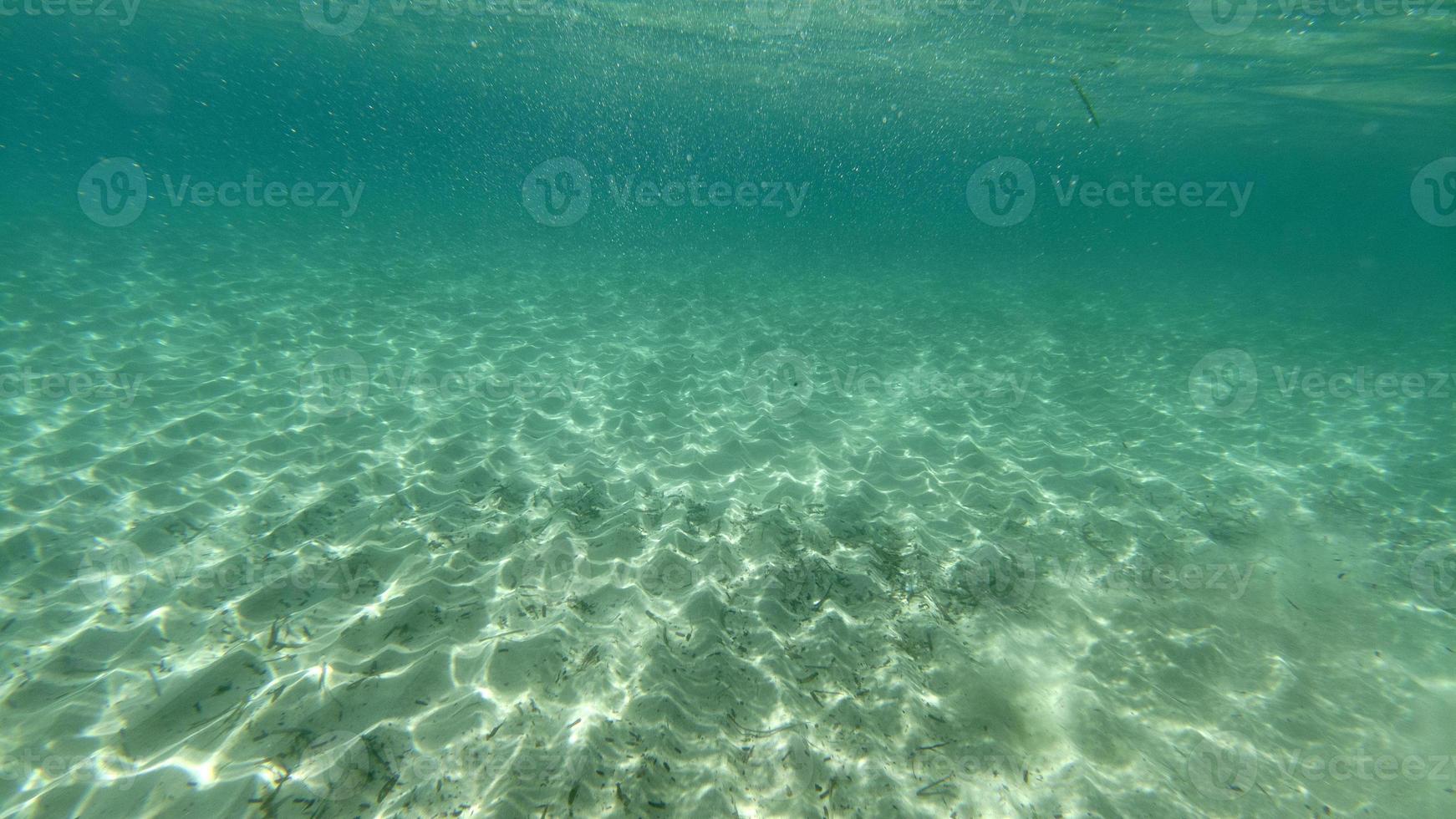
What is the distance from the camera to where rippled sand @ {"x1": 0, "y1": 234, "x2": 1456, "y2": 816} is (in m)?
3.99

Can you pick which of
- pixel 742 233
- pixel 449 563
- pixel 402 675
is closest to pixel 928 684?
pixel 402 675

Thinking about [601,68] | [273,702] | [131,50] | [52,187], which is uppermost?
[131,50]

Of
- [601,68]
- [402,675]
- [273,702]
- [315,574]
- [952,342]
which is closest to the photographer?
[273,702]

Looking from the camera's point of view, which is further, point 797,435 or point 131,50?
point 131,50

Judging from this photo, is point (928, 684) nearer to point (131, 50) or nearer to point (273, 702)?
point (273, 702)

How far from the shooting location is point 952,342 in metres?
15.0

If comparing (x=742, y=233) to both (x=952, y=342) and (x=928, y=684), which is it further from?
(x=928, y=684)

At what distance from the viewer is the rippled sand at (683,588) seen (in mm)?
3992

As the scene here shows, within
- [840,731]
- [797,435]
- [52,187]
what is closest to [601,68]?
[52,187]

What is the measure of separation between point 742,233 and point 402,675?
3730 centimetres

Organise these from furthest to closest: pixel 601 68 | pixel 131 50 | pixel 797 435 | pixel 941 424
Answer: pixel 131 50 < pixel 601 68 < pixel 941 424 < pixel 797 435

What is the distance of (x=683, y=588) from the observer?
5.70 m

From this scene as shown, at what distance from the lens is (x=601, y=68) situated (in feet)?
117

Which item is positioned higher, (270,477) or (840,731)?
(270,477)
